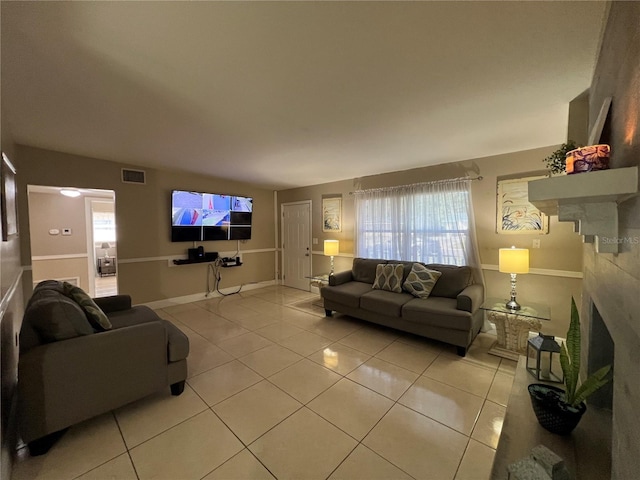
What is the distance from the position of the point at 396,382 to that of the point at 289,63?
2612mm

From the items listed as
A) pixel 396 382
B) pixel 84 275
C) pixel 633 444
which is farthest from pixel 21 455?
pixel 84 275

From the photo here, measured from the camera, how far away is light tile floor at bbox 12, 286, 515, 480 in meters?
1.43

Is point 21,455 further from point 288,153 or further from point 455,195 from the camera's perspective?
point 455,195

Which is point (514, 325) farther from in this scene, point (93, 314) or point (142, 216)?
point (142, 216)

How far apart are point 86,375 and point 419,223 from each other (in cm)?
401

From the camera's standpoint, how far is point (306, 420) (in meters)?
1.77

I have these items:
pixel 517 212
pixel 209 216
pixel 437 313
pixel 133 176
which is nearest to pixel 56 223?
pixel 133 176

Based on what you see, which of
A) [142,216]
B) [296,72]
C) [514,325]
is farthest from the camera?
[142,216]

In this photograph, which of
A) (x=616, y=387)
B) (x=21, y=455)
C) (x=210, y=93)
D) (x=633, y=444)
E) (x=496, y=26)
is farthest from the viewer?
(x=210, y=93)

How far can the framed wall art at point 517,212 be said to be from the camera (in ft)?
9.69

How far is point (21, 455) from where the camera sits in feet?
4.94

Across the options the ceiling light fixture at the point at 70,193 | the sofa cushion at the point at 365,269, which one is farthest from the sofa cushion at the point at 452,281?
the ceiling light fixture at the point at 70,193

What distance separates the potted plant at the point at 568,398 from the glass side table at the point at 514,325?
4.97 ft

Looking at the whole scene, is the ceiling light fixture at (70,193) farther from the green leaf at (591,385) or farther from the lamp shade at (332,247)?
the green leaf at (591,385)
